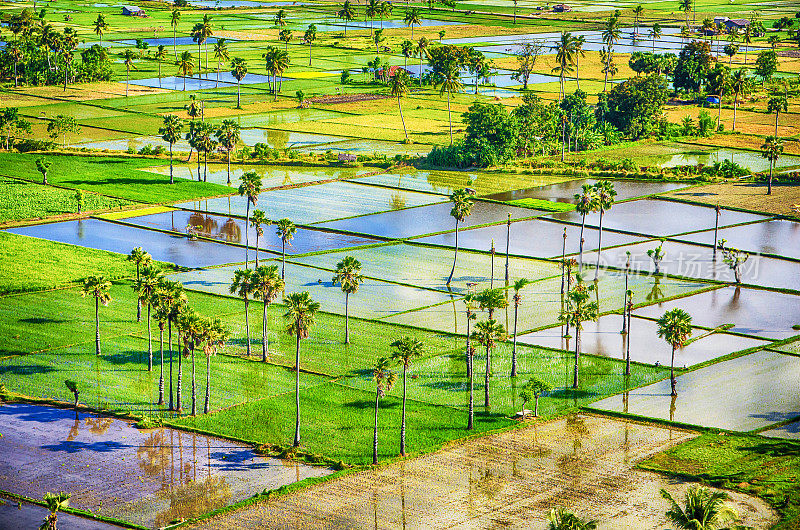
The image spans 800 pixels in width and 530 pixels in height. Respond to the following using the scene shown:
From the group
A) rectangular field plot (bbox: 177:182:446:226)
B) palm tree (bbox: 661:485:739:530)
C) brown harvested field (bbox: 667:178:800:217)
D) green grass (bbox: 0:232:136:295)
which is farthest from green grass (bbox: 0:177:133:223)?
palm tree (bbox: 661:485:739:530)

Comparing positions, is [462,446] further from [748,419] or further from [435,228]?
[435,228]

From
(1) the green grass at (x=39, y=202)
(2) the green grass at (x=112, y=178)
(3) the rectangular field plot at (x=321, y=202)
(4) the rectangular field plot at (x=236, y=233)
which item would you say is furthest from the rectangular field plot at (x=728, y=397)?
(1) the green grass at (x=39, y=202)

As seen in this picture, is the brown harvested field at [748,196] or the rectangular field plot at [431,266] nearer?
the rectangular field plot at [431,266]

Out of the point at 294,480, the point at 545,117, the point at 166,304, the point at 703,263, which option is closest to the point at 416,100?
the point at 545,117

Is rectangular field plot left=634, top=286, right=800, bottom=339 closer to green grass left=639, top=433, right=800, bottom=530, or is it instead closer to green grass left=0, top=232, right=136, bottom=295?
green grass left=639, top=433, right=800, bottom=530

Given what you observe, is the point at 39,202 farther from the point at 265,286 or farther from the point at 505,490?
the point at 505,490

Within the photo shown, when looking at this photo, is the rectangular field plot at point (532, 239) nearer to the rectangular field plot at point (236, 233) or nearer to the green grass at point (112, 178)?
the rectangular field plot at point (236, 233)
